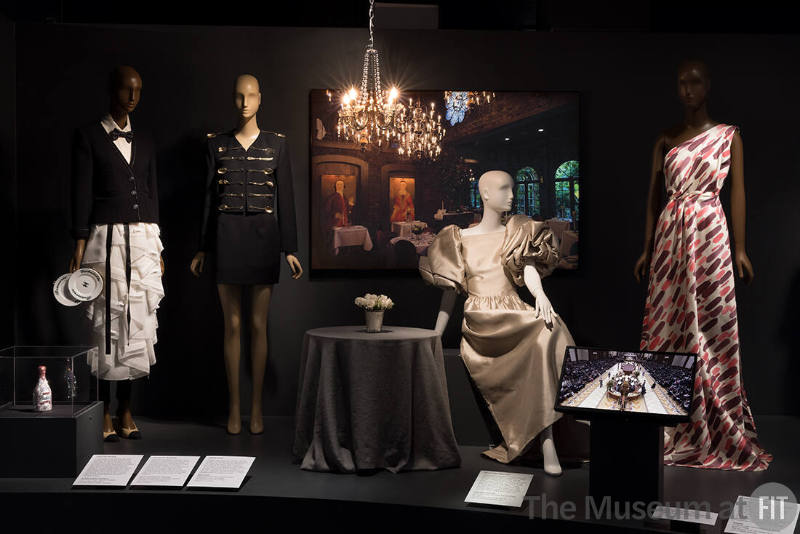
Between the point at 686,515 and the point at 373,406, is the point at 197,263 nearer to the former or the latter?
the point at 373,406

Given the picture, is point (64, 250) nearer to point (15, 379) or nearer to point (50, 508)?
point (15, 379)

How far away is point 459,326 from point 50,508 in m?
2.84

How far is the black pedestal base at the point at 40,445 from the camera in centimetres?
414

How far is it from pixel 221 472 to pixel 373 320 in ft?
3.63

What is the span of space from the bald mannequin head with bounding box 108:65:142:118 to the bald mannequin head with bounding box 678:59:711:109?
3.04m

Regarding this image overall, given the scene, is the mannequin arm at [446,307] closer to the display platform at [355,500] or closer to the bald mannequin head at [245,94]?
the display platform at [355,500]

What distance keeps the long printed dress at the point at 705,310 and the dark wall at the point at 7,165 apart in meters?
4.06

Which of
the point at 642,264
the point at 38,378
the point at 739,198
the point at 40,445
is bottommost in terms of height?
the point at 40,445

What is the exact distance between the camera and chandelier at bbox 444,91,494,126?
18.6 feet

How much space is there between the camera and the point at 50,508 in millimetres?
3891

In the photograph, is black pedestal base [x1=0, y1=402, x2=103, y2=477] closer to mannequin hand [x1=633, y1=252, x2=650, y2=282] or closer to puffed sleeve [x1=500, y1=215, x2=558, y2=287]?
puffed sleeve [x1=500, y1=215, x2=558, y2=287]

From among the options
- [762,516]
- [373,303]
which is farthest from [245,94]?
[762,516]

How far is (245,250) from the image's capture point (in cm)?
501

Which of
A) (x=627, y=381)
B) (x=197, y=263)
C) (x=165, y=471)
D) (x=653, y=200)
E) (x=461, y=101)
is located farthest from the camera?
(x=461, y=101)
